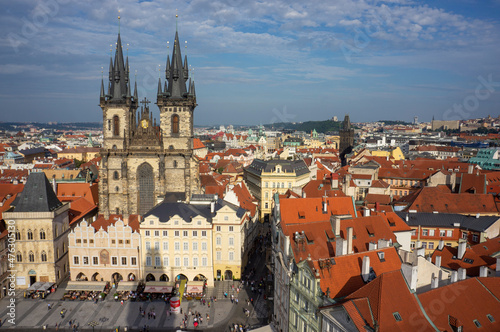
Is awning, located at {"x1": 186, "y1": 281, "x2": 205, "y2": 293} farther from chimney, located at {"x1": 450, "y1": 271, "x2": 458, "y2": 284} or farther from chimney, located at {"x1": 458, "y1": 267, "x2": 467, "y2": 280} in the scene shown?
chimney, located at {"x1": 458, "y1": 267, "x2": 467, "y2": 280}

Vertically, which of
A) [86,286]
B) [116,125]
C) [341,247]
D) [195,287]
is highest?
[116,125]

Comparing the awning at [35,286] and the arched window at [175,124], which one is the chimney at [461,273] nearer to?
the awning at [35,286]

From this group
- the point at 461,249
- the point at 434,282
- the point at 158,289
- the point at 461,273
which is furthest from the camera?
the point at 158,289

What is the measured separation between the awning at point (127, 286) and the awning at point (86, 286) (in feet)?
7.22

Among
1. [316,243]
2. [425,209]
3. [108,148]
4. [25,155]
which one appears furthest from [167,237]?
[25,155]

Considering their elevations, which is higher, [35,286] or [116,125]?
[116,125]

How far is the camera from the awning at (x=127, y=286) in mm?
54469

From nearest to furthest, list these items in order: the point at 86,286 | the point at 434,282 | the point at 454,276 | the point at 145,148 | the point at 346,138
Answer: the point at 454,276, the point at 434,282, the point at 86,286, the point at 145,148, the point at 346,138

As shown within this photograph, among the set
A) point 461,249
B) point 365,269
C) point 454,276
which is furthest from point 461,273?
point 461,249

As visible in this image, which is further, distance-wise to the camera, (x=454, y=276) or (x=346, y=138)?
(x=346, y=138)

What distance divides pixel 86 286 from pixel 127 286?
568 cm

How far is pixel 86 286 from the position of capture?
5478 cm

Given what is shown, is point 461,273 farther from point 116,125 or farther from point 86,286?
point 116,125

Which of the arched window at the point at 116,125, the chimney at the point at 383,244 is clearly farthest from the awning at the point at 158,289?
the arched window at the point at 116,125
